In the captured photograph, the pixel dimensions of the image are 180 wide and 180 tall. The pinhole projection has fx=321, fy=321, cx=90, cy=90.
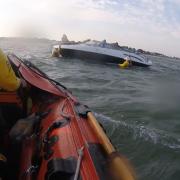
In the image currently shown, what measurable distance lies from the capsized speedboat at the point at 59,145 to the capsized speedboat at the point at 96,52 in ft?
46.6

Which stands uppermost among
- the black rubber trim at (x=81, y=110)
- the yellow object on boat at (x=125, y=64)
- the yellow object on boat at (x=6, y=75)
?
the yellow object on boat at (x=6, y=75)

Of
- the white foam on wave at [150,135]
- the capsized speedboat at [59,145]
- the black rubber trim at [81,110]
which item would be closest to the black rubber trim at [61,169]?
the capsized speedboat at [59,145]

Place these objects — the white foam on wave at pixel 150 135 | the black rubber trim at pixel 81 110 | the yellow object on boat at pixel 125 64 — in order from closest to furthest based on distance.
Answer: the black rubber trim at pixel 81 110
the white foam on wave at pixel 150 135
the yellow object on boat at pixel 125 64

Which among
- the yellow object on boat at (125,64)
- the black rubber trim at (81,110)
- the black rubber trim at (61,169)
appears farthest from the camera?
the yellow object on boat at (125,64)

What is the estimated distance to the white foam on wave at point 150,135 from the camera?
209 inches

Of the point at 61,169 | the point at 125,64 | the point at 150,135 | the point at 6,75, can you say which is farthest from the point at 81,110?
the point at 125,64

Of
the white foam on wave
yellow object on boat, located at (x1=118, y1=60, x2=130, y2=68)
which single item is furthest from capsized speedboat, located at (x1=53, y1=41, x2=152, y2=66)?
the white foam on wave

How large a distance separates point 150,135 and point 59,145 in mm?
3121

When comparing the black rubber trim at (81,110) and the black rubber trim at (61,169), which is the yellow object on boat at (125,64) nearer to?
the black rubber trim at (81,110)

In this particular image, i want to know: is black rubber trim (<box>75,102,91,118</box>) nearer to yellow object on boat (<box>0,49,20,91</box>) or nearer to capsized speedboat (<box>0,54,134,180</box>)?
capsized speedboat (<box>0,54,134,180</box>)

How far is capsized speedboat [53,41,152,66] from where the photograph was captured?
18672mm

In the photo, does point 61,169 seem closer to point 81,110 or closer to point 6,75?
point 6,75

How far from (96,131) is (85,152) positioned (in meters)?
0.64

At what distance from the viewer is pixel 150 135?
5605mm
